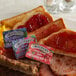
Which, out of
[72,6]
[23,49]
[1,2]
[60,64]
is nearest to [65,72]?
[60,64]

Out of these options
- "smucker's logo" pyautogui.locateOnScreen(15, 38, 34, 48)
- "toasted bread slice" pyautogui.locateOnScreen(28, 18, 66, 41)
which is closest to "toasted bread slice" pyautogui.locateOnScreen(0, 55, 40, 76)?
"smucker's logo" pyautogui.locateOnScreen(15, 38, 34, 48)

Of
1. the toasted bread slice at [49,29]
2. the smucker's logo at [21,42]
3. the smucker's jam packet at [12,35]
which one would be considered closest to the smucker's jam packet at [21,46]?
the smucker's logo at [21,42]

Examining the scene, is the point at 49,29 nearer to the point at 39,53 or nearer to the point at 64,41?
the point at 64,41

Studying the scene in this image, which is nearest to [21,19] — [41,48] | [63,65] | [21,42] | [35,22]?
[35,22]

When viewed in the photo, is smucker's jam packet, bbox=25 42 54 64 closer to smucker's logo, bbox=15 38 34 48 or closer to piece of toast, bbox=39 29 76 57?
smucker's logo, bbox=15 38 34 48

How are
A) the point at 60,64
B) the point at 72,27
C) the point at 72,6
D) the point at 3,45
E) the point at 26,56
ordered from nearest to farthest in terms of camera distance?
the point at 26,56, the point at 60,64, the point at 3,45, the point at 72,27, the point at 72,6

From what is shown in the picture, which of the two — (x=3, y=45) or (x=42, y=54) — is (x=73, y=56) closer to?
(x=42, y=54)
